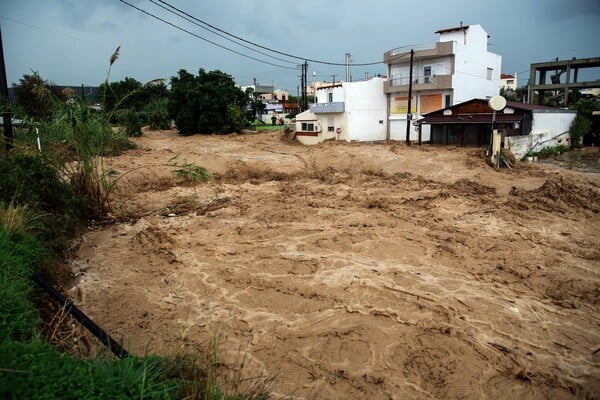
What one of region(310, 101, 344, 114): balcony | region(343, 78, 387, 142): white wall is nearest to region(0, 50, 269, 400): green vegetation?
A: region(310, 101, 344, 114): balcony

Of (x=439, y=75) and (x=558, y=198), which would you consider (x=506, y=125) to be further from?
(x=558, y=198)

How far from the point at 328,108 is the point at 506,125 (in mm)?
13167

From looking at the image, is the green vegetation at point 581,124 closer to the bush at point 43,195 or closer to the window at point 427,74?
the window at point 427,74

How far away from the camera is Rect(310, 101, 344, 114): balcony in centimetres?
3073

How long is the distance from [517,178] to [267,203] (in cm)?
989

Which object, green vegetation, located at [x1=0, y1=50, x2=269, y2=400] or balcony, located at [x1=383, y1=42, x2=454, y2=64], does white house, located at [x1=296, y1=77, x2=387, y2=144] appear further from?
green vegetation, located at [x1=0, y1=50, x2=269, y2=400]

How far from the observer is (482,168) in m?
17.4

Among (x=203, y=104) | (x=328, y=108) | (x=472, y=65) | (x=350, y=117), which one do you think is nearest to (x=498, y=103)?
(x=350, y=117)

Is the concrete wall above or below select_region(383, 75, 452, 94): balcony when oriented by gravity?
below

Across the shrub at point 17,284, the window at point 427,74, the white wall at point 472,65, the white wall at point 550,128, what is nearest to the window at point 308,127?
the window at point 427,74

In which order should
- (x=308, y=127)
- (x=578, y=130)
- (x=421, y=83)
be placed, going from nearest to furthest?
(x=578, y=130)
(x=421, y=83)
(x=308, y=127)

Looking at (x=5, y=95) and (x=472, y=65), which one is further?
(x=472, y=65)

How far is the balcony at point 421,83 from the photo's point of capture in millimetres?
28438

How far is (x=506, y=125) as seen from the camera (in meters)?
22.0
